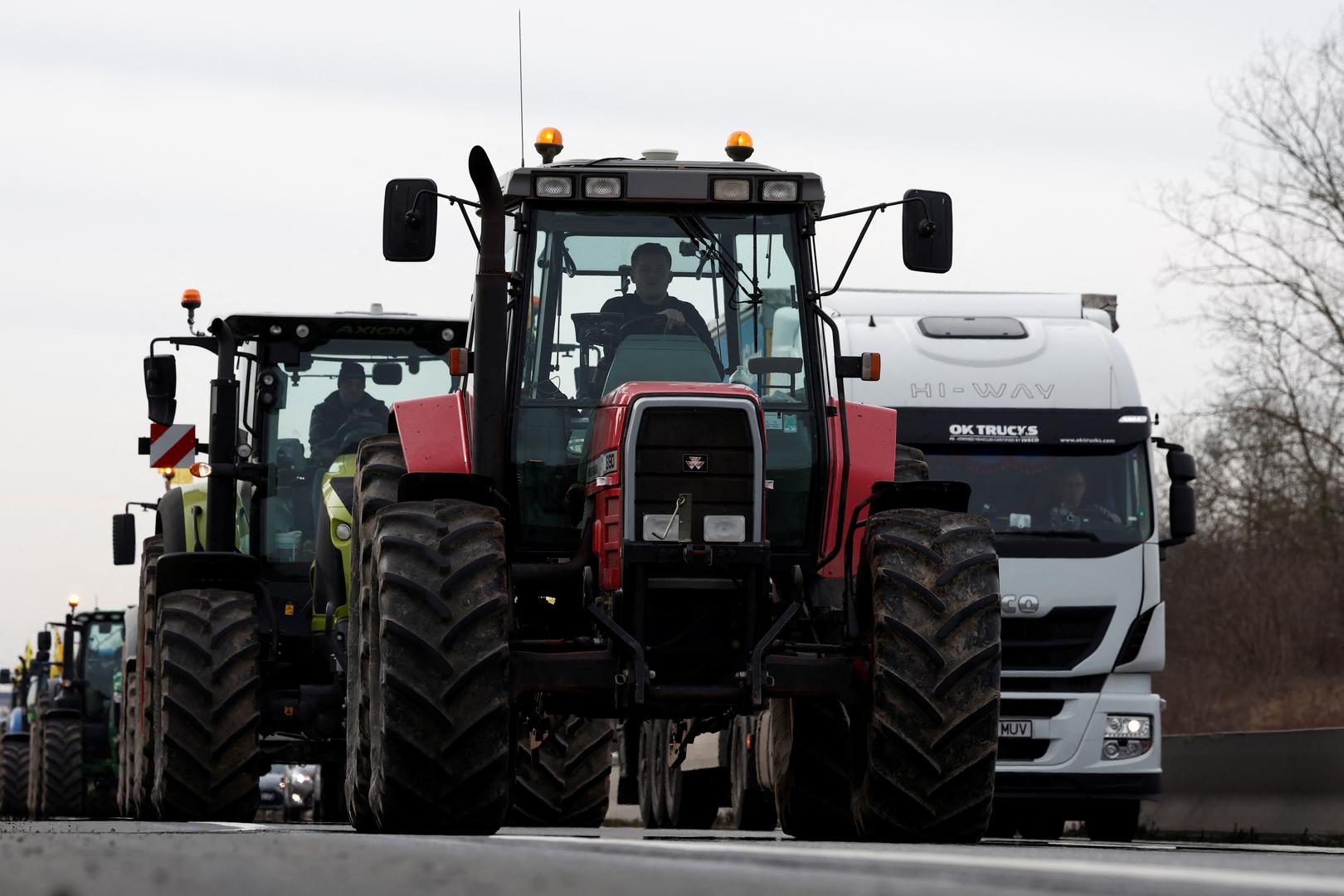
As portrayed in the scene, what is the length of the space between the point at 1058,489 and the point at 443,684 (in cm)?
772

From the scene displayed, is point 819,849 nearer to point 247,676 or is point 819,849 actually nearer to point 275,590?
point 247,676

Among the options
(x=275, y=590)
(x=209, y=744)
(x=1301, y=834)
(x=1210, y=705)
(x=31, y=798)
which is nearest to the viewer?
(x=209, y=744)

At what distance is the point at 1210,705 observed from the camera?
3622cm

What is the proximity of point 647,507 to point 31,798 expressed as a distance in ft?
74.3

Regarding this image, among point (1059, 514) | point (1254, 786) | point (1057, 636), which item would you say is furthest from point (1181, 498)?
point (1254, 786)

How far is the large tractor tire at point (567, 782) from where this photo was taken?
47.9 ft

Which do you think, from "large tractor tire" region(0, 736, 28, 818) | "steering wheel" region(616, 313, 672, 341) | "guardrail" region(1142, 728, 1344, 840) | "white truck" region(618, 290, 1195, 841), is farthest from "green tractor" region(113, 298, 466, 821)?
"large tractor tire" region(0, 736, 28, 818)

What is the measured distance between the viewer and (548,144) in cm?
1138

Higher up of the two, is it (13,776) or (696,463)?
(696,463)

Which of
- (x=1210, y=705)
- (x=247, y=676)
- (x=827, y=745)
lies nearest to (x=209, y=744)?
(x=247, y=676)

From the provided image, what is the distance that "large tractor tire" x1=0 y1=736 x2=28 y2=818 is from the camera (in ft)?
109

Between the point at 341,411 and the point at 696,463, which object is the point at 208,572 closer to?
the point at 341,411

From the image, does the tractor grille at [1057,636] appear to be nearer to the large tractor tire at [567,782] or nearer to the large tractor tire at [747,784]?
the large tractor tire at [747,784]

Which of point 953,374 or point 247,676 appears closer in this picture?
point 247,676
